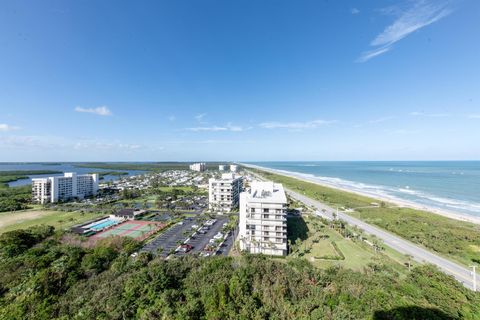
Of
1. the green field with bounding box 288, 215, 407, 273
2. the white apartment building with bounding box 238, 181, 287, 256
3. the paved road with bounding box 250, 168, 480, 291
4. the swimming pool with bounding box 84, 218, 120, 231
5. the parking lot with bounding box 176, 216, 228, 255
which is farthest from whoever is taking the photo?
the swimming pool with bounding box 84, 218, 120, 231

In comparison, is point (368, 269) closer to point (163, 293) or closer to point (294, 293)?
point (294, 293)

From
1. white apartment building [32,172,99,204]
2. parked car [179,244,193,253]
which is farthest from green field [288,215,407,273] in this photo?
white apartment building [32,172,99,204]

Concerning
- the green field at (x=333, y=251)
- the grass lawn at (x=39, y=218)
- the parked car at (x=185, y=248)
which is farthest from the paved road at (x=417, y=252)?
the grass lawn at (x=39, y=218)

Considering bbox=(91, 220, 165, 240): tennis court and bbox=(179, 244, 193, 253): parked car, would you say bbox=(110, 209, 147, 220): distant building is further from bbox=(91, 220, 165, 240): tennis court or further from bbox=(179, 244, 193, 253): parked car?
bbox=(179, 244, 193, 253): parked car

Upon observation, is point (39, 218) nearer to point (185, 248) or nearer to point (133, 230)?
point (133, 230)

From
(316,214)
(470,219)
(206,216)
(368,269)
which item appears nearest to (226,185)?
(206,216)

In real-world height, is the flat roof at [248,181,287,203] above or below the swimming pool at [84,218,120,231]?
above
